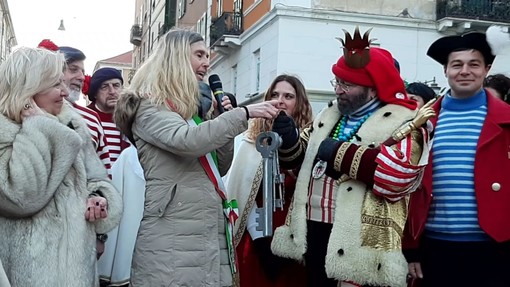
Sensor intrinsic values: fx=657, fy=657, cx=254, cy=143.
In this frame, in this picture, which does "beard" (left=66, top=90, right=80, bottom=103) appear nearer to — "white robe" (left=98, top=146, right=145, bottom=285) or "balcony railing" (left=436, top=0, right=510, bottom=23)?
"white robe" (left=98, top=146, right=145, bottom=285)

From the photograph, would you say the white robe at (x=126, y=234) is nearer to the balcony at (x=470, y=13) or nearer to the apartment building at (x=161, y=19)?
the apartment building at (x=161, y=19)

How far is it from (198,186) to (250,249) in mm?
1337

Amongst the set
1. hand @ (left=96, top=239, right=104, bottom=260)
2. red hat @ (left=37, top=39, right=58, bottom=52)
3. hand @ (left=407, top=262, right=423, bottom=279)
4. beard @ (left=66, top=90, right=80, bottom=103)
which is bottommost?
hand @ (left=407, top=262, right=423, bottom=279)

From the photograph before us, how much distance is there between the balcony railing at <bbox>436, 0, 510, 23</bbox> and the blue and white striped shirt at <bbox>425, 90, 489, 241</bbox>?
15.3 meters

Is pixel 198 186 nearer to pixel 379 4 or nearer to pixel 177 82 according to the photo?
pixel 177 82

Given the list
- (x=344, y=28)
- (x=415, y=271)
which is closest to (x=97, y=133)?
(x=415, y=271)

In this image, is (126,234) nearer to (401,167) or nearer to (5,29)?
(401,167)

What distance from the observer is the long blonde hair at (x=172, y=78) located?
141 inches

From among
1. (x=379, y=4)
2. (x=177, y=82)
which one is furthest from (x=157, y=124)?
(x=379, y=4)

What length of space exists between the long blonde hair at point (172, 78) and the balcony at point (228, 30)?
18.4 meters

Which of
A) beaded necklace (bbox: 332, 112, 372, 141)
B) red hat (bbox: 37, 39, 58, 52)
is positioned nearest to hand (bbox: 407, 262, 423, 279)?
beaded necklace (bbox: 332, 112, 372, 141)

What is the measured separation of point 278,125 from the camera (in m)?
3.87

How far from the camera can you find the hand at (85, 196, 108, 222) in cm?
333

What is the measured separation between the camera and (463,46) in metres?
3.71
